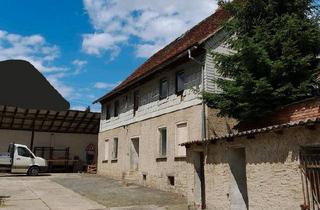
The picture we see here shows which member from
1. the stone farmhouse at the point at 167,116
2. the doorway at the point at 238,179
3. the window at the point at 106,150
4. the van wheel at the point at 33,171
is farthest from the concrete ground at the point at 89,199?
the van wheel at the point at 33,171

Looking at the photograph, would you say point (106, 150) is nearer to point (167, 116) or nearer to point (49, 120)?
point (49, 120)

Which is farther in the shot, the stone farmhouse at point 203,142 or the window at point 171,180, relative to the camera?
the window at point 171,180

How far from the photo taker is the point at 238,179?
10562mm

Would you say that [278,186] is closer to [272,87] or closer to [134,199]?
[272,87]

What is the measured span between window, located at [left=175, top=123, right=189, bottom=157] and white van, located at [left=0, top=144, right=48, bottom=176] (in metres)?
13.2

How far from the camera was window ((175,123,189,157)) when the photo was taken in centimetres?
1633

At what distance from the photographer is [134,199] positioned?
14180 millimetres

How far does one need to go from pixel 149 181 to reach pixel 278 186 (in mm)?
10977

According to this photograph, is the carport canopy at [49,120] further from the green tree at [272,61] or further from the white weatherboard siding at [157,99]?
the green tree at [272,61]

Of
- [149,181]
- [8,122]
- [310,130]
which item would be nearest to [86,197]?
[149,181]

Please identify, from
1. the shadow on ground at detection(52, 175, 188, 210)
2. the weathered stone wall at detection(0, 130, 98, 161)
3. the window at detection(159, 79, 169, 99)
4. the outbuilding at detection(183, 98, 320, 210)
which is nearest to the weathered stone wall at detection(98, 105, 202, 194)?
the shadow on ground at detection(52, 175, 188, 210)

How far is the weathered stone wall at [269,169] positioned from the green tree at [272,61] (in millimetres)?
2210

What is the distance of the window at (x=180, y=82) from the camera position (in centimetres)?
1706

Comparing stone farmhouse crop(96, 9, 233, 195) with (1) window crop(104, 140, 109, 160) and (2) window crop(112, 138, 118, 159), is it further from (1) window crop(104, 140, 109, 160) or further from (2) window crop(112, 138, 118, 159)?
(1) window crop(104, 140, 109, 160)
